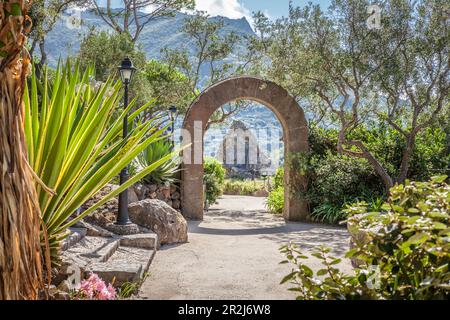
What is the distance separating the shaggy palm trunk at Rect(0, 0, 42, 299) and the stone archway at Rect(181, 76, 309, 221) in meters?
8.39

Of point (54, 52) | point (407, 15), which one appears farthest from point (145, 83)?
point (407, 15)

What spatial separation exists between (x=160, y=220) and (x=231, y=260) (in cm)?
154

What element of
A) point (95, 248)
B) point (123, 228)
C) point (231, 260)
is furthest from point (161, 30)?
point (95, 248)

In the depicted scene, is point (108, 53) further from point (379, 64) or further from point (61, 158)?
point (61, 158)

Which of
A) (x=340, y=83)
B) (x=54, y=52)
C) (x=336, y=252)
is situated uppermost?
(x=54, y=52)

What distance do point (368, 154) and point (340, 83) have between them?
1.66 meters

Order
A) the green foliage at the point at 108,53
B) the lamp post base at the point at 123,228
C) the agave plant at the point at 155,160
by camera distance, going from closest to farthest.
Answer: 1. the lamp post base at the point at 123,228
2. the agave plant at the point at 155,160
3. the green foliage at the point at 108,53

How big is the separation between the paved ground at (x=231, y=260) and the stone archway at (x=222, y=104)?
63 cm

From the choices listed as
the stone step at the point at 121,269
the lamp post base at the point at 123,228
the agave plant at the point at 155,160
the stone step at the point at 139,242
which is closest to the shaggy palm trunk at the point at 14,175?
the stone step at the point at 121,269

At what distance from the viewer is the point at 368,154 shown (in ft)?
29.7

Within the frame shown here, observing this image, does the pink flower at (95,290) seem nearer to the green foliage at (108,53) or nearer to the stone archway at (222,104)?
the stone archway at (222,104)

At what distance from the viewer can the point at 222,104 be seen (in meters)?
9.84

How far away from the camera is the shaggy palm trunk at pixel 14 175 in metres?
1.11
